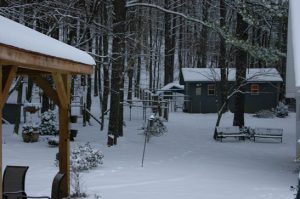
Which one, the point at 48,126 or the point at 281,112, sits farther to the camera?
the point at 281,112

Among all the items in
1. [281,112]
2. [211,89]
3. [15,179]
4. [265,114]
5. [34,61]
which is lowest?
[15,179]

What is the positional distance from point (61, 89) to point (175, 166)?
7.10 m

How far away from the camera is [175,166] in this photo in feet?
48.3

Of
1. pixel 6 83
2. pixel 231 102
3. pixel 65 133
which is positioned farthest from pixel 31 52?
pixel 231 102

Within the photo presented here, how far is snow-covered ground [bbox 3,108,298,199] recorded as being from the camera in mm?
10727

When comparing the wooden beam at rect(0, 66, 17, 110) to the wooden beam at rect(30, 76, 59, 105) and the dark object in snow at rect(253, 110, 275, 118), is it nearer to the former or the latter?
the wooden beam at rect(30, 76, 59, 105)

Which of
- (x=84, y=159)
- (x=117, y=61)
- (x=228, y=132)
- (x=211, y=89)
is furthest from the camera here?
(x=211, y=89)

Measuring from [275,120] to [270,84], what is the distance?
190 inches

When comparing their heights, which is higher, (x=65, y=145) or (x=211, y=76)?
(x=211, y=76)

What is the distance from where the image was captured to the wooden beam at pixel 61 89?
8.01 meters

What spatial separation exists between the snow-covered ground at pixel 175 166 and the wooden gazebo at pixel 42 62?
192 centimetres

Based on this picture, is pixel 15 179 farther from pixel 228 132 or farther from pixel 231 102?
pixel 231 102

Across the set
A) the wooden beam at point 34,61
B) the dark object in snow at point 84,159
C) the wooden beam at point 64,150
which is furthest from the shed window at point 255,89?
the wooden beam at point 34,61

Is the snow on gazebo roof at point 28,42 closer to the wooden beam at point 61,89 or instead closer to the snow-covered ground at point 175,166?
the wooden beam at point 61,89
